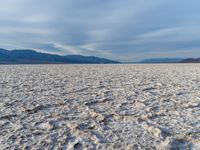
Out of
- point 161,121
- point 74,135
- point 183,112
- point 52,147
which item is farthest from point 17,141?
point 183,112

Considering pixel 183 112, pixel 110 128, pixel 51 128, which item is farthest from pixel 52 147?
pixel 183 112

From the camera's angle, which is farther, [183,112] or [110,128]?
[183,112]

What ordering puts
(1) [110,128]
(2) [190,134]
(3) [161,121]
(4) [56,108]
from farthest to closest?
(4) [56,108] < (3) [161,121] < (1) [110,128] < (2) [190,134]

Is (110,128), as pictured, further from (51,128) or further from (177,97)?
(177,97)

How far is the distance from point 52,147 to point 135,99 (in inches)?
95.1

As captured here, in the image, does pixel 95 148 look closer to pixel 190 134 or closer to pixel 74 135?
pixel 74 135

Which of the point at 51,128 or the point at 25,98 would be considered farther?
the point at 25,98

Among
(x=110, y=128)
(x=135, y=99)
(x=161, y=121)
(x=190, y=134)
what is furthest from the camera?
(x=135, y=99)

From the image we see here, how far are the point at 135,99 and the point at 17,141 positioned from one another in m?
2.52

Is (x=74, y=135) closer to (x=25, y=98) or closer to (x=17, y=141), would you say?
(x=17, y=141)

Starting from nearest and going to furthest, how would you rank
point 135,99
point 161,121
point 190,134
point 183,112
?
point 190,134
point 161,121
point 183,112
point 135,99

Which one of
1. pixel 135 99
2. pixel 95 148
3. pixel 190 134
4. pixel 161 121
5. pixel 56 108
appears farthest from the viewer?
pixel 135 99

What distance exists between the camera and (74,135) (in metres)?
2.51

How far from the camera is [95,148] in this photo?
2199mm
